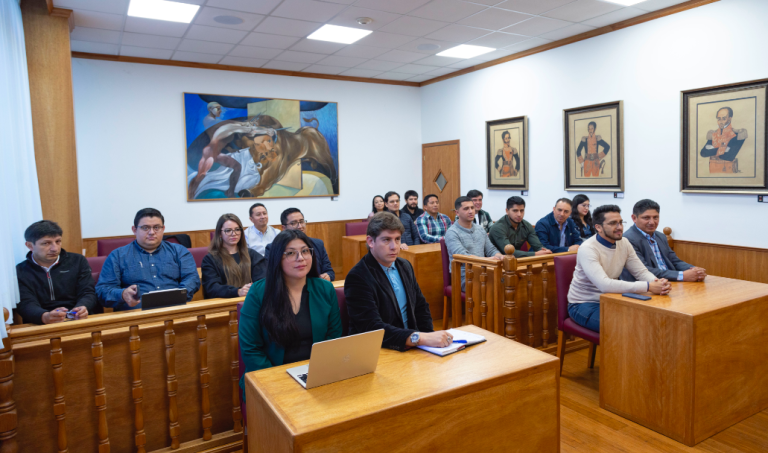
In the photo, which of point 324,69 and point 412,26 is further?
point 324,69

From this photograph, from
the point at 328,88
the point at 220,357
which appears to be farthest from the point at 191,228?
the point at 220,357

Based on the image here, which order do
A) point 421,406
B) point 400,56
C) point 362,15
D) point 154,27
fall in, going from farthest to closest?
point 400,56 → point 154,27 → point 362,15 → point 421,406

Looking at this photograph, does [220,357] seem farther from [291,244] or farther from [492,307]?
[492,307]

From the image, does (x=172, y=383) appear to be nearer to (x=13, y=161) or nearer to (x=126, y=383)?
(x=126, y=383)

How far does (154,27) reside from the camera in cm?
542

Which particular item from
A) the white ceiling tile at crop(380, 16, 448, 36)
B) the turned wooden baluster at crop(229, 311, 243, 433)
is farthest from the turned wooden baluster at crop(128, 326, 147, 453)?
the white ceiling tile at crop(380, 16, 448, 36)

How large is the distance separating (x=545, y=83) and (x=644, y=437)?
16.3 ft

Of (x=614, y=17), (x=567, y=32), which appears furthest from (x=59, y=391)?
(x=567, y=32)

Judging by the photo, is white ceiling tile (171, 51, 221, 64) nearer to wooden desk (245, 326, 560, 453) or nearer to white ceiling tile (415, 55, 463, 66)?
white ceiling tile (415, 55, 463, 66)

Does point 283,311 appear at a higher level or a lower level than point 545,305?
higher

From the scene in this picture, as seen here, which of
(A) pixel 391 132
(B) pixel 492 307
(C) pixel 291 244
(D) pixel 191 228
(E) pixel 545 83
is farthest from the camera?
(A) pixel 391 132

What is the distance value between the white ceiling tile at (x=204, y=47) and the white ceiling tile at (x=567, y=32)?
407 cm

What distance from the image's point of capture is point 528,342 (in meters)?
4.05

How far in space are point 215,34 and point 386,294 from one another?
4.72 metres
